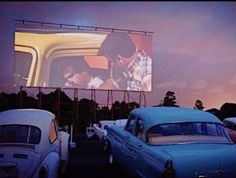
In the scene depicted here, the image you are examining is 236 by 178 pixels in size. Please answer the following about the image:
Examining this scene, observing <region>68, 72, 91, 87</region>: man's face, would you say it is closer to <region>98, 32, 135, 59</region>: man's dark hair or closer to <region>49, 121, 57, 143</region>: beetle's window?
<region>98, 32, 135, 59</region>: man's dark hair

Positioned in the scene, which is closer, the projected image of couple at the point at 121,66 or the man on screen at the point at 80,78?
the man on screen at the point at 80,78

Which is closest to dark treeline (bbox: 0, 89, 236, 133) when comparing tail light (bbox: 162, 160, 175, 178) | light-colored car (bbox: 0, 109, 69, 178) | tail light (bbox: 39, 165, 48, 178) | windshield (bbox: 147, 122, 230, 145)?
light-colored car (bbox: 0, 109, 69, 178)

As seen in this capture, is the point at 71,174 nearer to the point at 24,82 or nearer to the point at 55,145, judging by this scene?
the point at 55,145

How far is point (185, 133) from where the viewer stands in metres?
6.06

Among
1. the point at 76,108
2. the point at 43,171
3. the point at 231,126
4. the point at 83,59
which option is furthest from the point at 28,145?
the point at 76,108

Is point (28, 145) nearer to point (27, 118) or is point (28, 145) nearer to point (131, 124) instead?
point (27, 118)

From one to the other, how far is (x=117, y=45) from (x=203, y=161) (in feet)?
58.6

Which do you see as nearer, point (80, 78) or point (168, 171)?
point (168, 171)

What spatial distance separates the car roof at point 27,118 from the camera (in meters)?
7.24

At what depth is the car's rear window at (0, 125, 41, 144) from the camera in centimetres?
692

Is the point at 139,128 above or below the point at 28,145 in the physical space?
above

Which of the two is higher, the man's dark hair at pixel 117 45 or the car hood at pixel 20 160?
the man's dark hair at pixel 117 45

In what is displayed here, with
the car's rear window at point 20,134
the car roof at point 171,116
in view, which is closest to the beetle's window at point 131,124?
the car roof at point 171,116

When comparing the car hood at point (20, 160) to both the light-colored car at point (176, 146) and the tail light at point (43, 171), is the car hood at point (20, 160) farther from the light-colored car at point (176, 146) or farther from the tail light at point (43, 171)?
the light-colored car at point (176, 146)
